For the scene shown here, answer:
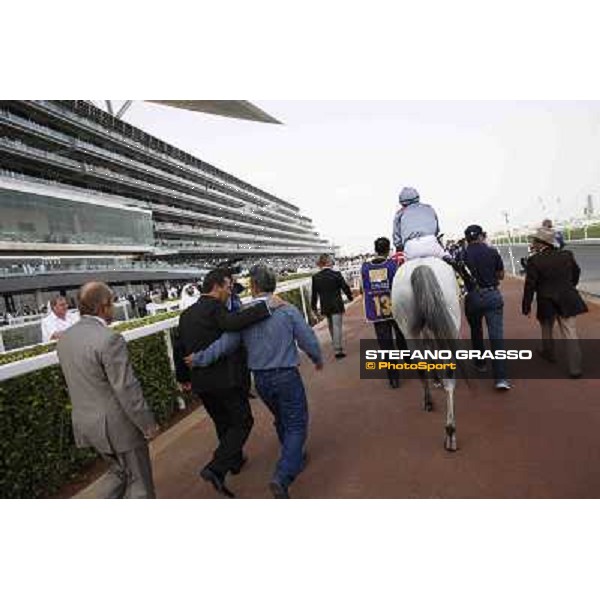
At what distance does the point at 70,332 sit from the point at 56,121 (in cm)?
4076

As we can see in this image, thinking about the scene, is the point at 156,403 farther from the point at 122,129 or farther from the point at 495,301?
the point at 122,129

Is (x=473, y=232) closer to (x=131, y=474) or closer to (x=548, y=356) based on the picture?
(x=548, y=356)

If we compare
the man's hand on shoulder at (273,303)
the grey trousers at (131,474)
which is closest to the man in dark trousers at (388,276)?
the man's hand on shoulder at (273,303)

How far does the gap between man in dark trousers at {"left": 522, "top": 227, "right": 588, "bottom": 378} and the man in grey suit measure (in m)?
4.04

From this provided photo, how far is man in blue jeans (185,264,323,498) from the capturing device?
308 cm

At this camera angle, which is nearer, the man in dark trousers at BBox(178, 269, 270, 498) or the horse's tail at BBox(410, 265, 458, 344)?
the man in dark trousers at BBox(178, 269, 270, 498)

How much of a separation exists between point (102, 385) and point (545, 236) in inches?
171

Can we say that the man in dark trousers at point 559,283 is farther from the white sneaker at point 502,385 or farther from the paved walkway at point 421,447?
the white sneaker at point 502,385

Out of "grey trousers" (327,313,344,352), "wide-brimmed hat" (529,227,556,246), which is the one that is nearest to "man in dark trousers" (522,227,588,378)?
"wide-brimmed hat" (529,227,556,246)

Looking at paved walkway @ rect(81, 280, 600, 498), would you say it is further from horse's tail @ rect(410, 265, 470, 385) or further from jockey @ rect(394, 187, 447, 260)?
jockey @ rect(394, 187, 447, 260)

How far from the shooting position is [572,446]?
321 centimetres

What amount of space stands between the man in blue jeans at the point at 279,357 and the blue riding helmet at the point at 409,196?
5.28 feet

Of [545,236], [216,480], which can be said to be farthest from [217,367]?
[545,236]
